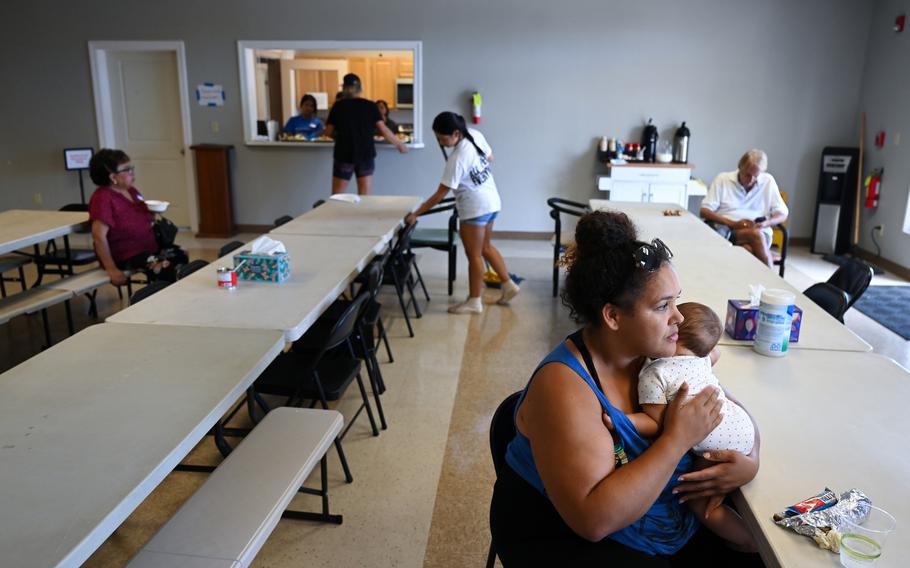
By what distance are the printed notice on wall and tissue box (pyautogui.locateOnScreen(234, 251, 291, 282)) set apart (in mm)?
5025

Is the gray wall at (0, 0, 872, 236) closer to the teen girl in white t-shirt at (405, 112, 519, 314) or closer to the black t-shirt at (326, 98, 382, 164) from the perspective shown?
the black t-shirt at (326, 98, 382, 164)

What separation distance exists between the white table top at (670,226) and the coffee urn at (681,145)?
2032 mm

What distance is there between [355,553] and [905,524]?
1.65 meters

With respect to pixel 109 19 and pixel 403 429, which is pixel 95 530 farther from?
pixel 109 19

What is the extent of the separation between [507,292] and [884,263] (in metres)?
3.84

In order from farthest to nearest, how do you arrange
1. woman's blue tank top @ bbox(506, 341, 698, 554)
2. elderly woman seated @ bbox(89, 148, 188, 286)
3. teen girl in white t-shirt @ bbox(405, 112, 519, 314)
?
teen girl in white t-shirt @ bbox(405, 112, 519, 314) < elderly woman seated @ bbox(89, 148, 188, 286) < woman's blue tank top @ bbox(506, 341, 698, 554)

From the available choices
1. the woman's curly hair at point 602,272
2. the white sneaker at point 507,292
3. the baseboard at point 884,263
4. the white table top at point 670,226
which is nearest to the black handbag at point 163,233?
the white sneaker at point 507,292

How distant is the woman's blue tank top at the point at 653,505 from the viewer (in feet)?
4.43

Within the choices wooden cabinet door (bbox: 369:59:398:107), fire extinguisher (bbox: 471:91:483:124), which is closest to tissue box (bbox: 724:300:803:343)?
fire extinguisher (bbox: 471:91:483:124)

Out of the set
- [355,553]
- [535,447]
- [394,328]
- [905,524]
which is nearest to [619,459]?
[535,447]

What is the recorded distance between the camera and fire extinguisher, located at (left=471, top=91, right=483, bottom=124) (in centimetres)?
691

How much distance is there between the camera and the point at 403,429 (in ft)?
10.4

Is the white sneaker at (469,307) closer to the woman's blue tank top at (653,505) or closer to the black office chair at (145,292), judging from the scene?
the black office chair at (145,292)

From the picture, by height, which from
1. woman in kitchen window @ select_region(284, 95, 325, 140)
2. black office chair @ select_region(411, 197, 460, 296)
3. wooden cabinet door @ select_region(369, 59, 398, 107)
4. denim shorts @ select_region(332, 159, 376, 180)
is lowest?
black office chair @ select_region(411, 197, 460, 296)
